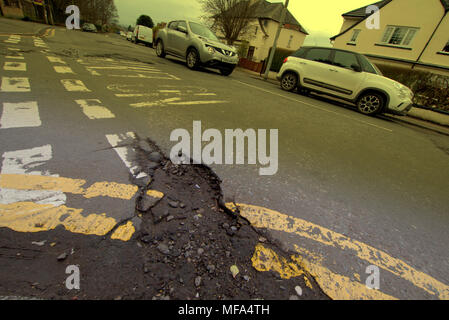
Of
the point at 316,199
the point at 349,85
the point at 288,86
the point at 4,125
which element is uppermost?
the point at 349,85

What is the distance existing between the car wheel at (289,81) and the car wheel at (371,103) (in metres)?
2.45

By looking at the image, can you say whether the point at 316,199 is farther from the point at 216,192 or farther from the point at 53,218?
the point at 53,218

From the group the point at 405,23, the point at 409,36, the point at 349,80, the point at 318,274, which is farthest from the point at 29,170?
the point at 405,23

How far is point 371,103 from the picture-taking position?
21.6ft

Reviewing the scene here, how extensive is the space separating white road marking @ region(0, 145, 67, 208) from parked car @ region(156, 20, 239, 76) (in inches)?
281

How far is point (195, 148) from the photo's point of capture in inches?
98.3

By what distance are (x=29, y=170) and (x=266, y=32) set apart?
34.8 meters

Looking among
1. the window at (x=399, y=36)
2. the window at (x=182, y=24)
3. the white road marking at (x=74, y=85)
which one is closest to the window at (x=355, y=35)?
the window at (x=399, y=36)

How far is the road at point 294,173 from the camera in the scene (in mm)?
1421

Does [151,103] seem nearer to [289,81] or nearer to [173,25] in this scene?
[289,81]

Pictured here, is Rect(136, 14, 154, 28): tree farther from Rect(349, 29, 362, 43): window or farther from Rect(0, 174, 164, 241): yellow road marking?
Rect(0, 174, 164, 241): yellow road marking

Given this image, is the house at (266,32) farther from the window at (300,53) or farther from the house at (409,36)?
the window at (300,53)
